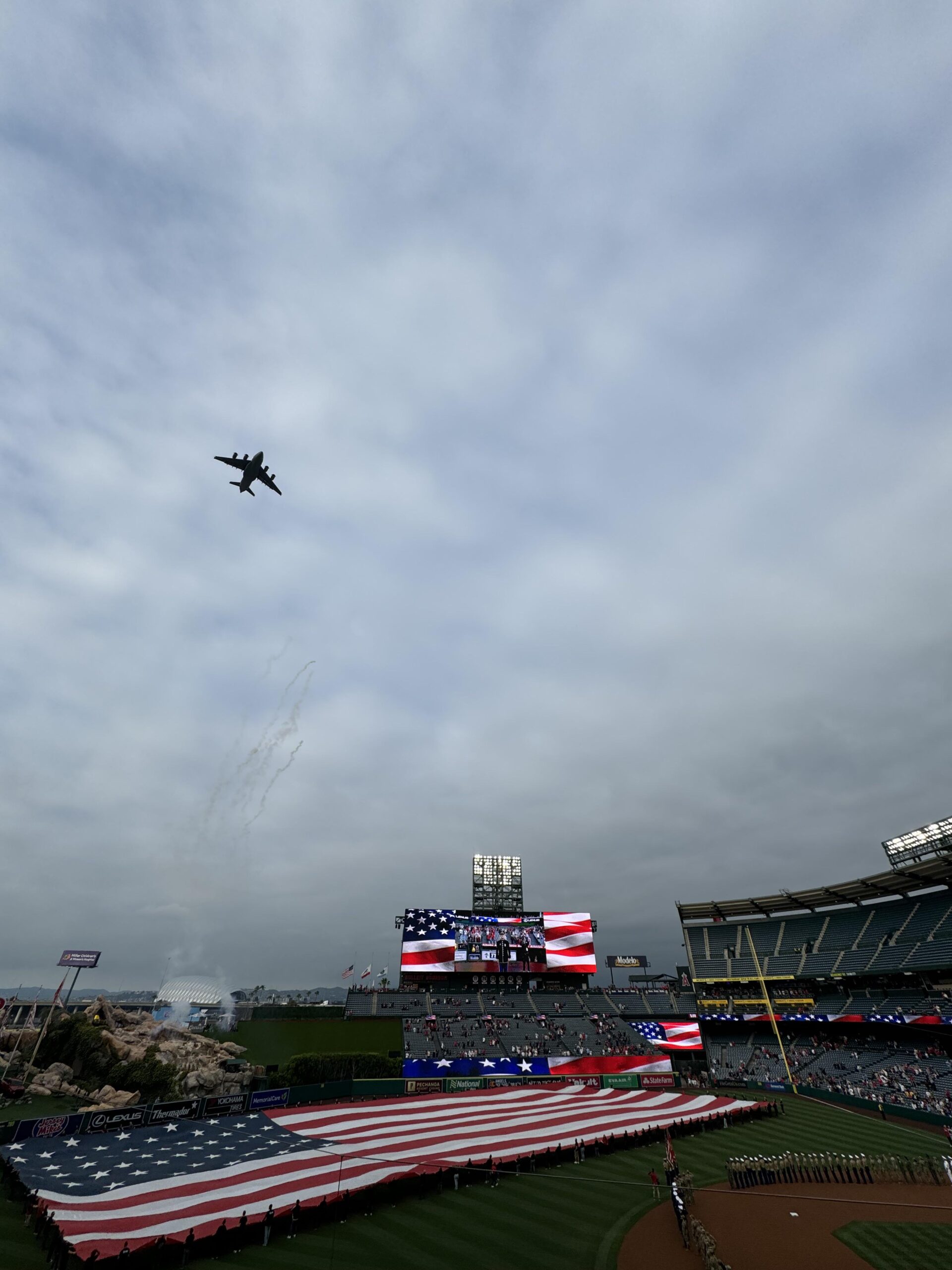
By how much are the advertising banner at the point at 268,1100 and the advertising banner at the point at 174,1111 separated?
13.9ft

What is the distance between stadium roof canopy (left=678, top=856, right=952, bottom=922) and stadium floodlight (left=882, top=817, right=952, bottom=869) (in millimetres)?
955

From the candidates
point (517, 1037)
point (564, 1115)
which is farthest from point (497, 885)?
point (564, 1115)

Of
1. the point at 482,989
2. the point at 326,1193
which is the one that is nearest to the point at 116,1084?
the point at 326,1193

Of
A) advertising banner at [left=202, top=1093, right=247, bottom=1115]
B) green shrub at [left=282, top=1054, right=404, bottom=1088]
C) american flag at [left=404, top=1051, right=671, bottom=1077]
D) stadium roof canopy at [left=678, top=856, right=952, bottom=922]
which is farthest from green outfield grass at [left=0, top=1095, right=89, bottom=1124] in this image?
stadium roof canopy at [left=678, top=856, right=952, bottom=922]

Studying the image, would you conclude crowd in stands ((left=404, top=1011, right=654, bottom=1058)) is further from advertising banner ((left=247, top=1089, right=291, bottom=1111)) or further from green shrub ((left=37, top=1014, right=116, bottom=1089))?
green shrub ((left=37, top=1014, right=116, bottom=1089))

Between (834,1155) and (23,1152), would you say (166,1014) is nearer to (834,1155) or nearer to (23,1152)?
(23,1152)

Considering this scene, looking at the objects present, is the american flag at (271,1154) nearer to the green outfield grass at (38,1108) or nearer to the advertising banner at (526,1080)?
the advertising banner at (526,1080)

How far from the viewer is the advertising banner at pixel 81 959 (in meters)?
71.1

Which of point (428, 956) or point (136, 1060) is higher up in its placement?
point (428, 956)

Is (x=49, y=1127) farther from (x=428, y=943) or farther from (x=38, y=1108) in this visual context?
(x=428, y=943)

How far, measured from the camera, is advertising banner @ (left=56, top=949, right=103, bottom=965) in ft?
233

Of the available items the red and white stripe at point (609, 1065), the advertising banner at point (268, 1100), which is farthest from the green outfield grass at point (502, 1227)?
the red and white stripe at point (609, 1065)

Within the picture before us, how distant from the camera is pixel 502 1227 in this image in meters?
23.1

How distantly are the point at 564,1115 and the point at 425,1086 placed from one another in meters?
13.6
